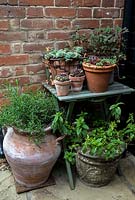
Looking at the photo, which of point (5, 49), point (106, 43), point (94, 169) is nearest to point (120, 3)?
point (106, 43)

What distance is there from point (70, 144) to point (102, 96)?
19.4 inches

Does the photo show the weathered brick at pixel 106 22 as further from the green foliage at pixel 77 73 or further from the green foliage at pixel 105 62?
the green foliage at pixel 77 73

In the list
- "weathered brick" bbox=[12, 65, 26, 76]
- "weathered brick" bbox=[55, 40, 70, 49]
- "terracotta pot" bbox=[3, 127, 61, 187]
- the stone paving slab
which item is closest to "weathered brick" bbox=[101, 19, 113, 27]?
"weathered brick" bbox=[55, 40, 70, 49]

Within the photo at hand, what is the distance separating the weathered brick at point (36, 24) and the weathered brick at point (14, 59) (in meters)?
0.24

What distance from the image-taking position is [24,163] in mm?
1812

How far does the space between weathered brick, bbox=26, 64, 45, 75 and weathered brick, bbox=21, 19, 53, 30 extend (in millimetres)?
317

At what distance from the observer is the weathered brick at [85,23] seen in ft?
7.06

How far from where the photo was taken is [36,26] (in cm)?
205

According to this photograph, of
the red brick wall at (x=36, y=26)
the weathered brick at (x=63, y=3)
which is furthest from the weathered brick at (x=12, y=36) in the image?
the weathered brick at (x=63, y=3)

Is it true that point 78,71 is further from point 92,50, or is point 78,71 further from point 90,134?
point 90,134

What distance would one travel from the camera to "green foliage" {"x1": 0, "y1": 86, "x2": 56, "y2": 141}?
5.96 feet

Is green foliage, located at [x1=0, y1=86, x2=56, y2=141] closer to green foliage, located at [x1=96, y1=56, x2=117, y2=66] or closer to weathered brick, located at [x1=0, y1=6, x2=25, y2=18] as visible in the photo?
green foliage, located at [x1=96, y1=56, x2=117, y2=66]

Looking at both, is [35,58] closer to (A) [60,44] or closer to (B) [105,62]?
(A) [60,44]

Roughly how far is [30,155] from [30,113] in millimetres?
309
